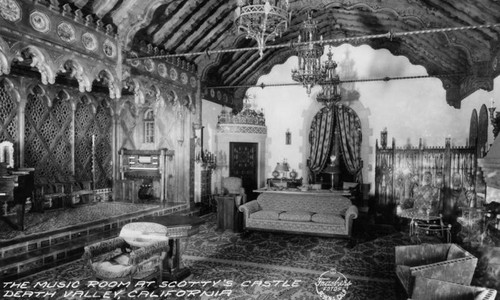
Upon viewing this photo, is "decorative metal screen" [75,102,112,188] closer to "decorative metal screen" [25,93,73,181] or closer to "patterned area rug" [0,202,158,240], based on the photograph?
"decorative metal screen" [25,93,73,181]

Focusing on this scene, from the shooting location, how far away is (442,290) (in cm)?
305

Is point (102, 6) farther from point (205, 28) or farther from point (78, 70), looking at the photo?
point (205, 28)

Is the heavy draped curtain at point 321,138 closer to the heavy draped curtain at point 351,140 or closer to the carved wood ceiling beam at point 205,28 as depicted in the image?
the heavy draped curtain at point 351,140

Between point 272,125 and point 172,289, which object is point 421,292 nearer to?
point 172,289

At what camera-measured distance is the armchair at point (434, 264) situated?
11.6 ft

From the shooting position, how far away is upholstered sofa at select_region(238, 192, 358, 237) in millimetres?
6926

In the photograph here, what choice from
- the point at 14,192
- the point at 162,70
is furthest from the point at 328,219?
the point at 14,192

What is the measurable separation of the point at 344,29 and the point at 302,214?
5.96 metres

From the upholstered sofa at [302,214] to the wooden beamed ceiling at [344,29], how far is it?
10.4 feet

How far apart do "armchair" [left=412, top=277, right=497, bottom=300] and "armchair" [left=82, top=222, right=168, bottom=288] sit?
291cm

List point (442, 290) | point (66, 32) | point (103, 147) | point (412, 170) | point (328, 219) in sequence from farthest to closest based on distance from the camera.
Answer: point (103, 147), point (412, 170), point (328, 219), point (66, 32), point (442, 290)

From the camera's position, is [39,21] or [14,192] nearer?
[39,21]

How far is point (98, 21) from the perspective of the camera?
614 cm

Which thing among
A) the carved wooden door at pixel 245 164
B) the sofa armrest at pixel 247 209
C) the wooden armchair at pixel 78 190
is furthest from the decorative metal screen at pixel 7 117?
A: the carved wooden door at pixel 245 164
